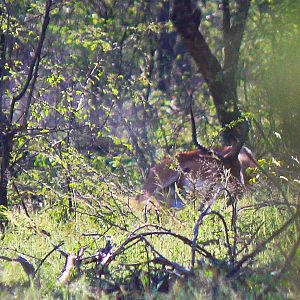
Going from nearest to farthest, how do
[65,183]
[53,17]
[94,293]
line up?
[94,293] < [65,183] < [53,17]

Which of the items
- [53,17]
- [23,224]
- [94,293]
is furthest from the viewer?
[53,17]

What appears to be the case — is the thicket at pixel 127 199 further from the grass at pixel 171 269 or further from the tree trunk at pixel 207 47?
the tree trunk at pixel 207 47

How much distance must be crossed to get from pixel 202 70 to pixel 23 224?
6.52 metres

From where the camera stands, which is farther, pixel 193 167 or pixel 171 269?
pixel 193 167

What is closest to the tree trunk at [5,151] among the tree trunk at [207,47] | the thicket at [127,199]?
the thicket at [127,199]

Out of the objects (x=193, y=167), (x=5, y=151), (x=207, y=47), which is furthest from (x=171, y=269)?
(x=193, y=167)

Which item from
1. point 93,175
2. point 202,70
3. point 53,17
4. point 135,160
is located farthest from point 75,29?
point 93,175

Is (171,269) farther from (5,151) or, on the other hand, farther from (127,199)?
(5,151)

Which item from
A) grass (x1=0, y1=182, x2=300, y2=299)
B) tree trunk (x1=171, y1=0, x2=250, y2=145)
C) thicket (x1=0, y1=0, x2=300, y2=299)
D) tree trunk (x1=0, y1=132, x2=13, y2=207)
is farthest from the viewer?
tree trunk (x1=171, y1=0, x2=250, y2=145)

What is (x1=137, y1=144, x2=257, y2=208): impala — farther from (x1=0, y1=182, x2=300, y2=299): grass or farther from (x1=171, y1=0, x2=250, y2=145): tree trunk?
(x1=0, y1=182, x2=300, y2=299): grass

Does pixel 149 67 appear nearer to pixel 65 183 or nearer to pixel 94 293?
pixel 65 183

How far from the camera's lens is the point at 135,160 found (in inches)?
658

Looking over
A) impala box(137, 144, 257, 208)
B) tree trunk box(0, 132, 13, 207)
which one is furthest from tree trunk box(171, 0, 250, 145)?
tree trunk box(0, 132, 13, 207)

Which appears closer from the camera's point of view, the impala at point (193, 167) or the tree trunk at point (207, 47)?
the impala at point (193, 167)
